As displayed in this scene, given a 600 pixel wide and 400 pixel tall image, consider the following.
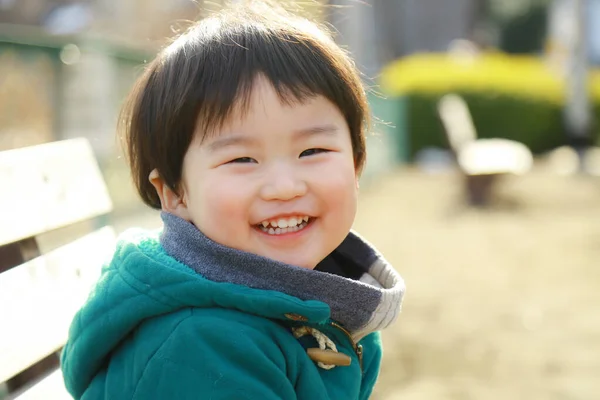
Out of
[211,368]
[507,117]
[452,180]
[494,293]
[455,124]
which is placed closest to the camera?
[211,368]

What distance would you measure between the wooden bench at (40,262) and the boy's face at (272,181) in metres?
0.43

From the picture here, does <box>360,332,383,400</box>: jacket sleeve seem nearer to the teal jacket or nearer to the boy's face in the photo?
the teal jacket

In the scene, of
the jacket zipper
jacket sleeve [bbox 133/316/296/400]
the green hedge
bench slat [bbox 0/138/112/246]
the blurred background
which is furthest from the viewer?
the green hedge

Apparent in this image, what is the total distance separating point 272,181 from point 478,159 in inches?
291

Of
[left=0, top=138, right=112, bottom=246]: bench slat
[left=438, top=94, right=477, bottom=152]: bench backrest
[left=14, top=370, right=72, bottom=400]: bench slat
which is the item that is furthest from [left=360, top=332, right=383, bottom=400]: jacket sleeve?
[left=438, top=94, right=477, bottom=152]: bench backrest

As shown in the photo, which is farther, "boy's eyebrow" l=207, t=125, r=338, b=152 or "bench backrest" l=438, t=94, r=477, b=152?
"bench backrest" l=438, t=94, r=477, b=152

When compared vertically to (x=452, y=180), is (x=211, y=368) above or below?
above

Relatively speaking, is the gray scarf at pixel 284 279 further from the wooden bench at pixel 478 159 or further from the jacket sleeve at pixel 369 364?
the wooden bench at pixel 478 159

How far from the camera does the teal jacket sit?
4.44ft

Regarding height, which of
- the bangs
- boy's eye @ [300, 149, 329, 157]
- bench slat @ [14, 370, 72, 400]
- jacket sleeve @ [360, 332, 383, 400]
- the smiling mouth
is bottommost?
jacket sleeve @ [360, 332, 383, 400]

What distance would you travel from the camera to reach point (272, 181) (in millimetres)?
1484

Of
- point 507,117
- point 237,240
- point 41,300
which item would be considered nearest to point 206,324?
point 237,240

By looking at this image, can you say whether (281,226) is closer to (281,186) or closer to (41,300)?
(281,186)

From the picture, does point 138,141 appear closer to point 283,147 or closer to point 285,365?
point 283,147
